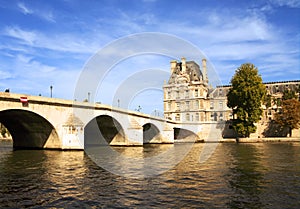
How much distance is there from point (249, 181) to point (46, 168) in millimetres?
16541

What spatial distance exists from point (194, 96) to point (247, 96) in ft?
112

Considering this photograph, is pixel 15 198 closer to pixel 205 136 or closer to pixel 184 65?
pixel 205 136

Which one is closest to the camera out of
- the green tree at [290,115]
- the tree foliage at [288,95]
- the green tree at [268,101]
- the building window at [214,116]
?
the green tree at [290,115]

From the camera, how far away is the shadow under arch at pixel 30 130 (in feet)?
125

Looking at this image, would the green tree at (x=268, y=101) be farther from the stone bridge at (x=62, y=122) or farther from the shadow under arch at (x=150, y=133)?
the stone bridge at (x=62, y=122)

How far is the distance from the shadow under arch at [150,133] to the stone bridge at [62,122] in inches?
472

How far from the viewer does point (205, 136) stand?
8875 cm

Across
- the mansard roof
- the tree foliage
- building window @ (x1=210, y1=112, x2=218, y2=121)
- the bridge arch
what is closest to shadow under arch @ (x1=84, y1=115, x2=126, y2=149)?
the bridge arch

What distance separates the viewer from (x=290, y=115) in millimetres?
77562

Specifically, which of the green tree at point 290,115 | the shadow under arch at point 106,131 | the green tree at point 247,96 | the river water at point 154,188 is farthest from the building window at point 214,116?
the river water at point 154,188

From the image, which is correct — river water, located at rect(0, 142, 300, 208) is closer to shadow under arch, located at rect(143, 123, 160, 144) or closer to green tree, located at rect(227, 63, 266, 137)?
green tree, located at rect(227, 63, 266, 137)

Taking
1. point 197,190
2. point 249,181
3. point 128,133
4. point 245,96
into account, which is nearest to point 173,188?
point 197,190

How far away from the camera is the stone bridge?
36.1 m

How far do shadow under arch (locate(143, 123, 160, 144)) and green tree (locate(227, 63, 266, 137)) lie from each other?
20.2 m
